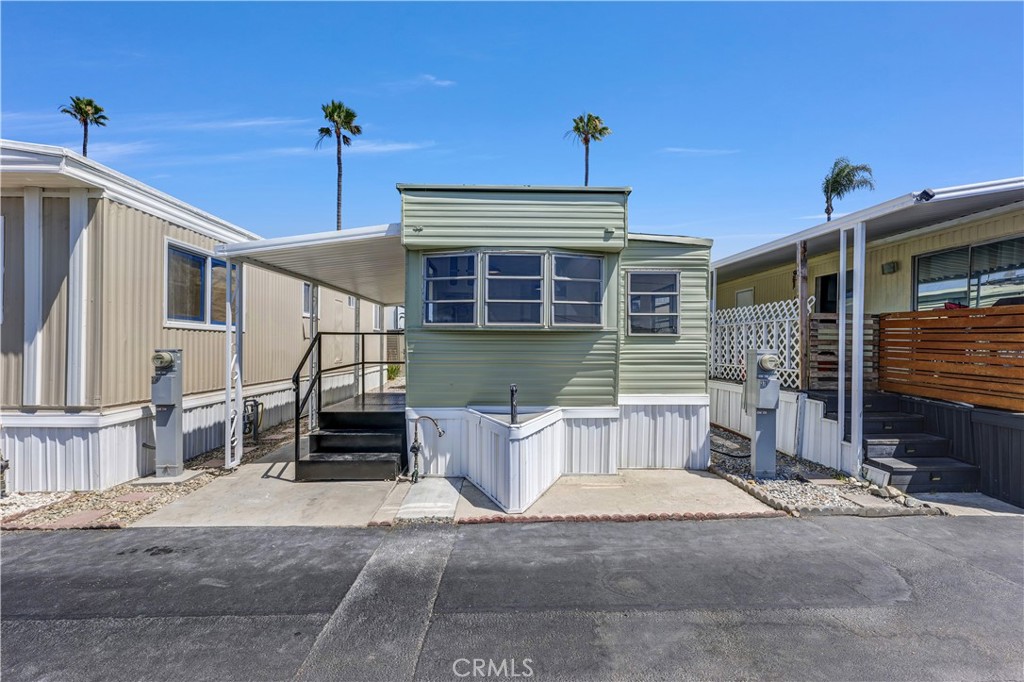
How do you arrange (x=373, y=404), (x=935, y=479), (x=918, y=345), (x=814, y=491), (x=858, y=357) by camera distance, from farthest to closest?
(x=373, y=404) < (x=918, y=345) < (x=858, y=357) < (x=935, y=479) < (x=814, y=491)

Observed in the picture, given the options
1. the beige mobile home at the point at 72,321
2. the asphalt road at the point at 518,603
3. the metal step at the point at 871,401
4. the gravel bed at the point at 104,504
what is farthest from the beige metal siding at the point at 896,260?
the beige mobile home at the point at 72,321

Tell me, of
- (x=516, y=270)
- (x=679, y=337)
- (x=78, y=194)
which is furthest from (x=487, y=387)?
(x=78, y=194)

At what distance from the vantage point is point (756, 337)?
8914mm

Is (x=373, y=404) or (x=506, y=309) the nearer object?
(x=506, y=309)

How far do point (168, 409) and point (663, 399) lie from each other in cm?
659

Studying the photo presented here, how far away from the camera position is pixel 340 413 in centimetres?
685

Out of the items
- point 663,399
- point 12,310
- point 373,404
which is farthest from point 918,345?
point 12,310

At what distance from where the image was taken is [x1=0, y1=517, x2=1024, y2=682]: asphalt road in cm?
277

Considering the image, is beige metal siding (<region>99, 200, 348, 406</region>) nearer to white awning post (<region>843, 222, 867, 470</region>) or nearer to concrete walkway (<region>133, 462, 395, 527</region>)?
concrete walkway (<region>133, 462, 395, 527</region>)

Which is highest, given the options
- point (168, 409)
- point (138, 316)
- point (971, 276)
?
point (971, 276)

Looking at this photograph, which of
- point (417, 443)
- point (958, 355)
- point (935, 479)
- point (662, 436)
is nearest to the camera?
point (935, 479)

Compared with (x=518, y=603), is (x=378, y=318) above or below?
above

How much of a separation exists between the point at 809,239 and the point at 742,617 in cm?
631

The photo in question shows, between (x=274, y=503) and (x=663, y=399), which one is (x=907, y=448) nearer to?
(x=663, y=399)
